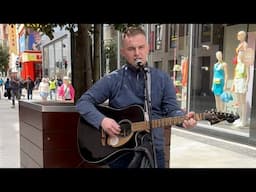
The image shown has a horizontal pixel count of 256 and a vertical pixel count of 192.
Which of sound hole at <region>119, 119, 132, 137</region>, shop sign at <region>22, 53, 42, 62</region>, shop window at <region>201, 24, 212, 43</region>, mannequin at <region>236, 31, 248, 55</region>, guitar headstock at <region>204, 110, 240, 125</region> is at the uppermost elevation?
shop sign at <region>22, 53, 42, 62</region>

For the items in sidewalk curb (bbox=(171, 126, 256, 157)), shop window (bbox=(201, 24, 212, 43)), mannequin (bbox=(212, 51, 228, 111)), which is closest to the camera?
sidewalk curb (bbox=(171, 126, 256, 157))

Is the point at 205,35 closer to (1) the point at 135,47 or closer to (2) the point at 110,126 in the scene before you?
(1) the point at 135,47

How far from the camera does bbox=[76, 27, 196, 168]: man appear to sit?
2.08 meters

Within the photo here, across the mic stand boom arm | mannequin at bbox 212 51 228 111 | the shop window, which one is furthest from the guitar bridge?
mannequin at bbox 212 51 228 111

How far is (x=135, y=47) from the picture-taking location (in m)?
2.08

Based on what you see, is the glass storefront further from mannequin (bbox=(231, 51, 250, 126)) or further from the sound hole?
the sound hole

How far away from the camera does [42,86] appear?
1481cm

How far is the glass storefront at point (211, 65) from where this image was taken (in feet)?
22.3

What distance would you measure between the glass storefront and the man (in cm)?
415

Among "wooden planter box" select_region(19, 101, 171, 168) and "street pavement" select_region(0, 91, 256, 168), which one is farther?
"street pavement" select_region(0, 91, 256, 168)

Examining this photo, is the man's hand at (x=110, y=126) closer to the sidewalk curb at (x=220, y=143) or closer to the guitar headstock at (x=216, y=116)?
the guitar headstock at (x=216, y=116)

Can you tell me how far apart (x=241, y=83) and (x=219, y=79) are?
0.68m
